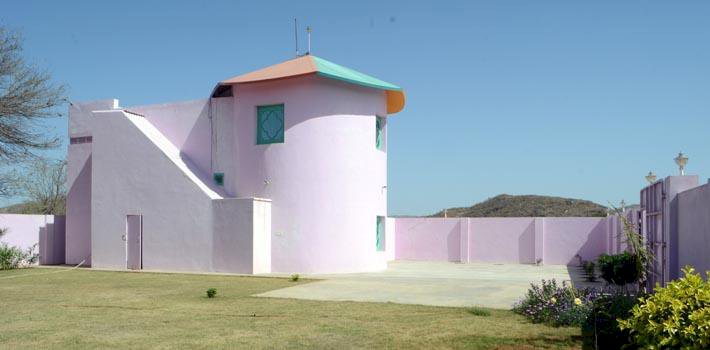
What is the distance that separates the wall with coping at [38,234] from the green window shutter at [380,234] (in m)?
13.0

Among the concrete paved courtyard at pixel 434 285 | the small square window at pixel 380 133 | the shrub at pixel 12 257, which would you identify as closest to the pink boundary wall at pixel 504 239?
the concrete paved courtyard at pixel 434 285

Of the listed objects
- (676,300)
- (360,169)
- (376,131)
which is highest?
(376,131)

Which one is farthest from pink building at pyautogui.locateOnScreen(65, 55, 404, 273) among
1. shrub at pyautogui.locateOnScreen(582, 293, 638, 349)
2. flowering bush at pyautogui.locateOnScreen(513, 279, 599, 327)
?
shrub at pyautogui.locateOnScreen(582, 293, 638, 349)

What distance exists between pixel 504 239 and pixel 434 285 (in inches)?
424

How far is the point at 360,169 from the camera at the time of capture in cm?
2217

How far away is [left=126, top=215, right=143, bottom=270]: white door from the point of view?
22688 millimetres

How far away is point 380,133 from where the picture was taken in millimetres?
23688

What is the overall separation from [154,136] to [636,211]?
16105mm

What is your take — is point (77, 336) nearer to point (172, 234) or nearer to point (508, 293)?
point (508, 293)

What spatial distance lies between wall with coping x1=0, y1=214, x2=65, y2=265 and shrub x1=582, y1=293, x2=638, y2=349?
21.7 meters

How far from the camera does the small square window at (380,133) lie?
23.5 metres

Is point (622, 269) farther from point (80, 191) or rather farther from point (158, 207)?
point (80, 191)

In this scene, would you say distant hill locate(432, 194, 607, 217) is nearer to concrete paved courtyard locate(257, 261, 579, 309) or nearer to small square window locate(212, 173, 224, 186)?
concrete paved courtyard locate(257, 261, 579, 309)

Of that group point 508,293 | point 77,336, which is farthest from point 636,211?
point 77,336
